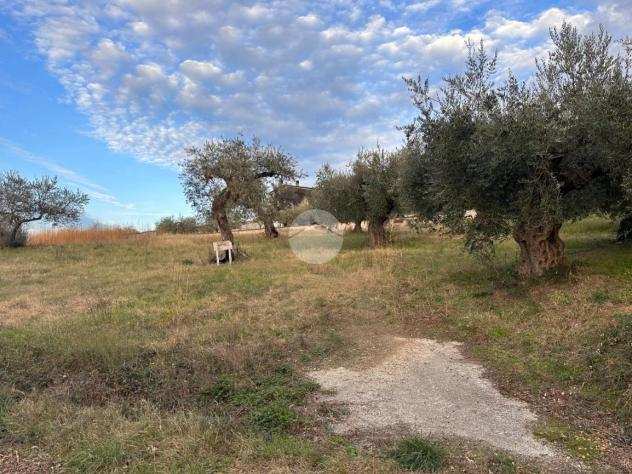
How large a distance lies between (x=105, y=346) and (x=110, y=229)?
25592 mm

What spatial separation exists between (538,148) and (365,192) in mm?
11410

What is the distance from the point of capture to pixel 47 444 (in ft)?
14.3

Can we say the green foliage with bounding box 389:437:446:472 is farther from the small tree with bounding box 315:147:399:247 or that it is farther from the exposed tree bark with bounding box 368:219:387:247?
the exposed tree bark with bounding box 368:219:387:247

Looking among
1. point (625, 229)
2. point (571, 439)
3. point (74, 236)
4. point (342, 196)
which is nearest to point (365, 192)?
point (342, 196)

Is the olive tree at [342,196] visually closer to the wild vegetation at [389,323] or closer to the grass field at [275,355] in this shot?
the wild vegetation at [389,323]

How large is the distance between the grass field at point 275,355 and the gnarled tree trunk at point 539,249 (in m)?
0.44

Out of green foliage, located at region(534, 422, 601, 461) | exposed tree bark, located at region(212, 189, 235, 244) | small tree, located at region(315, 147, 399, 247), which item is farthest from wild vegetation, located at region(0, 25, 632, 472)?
exposed tree bark, located at region(212, 189, 235, 244)

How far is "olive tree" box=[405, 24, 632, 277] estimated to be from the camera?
800 centimetres

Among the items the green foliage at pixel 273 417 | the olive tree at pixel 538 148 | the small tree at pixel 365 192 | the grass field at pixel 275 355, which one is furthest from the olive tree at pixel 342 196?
the green foliage at pixel 273 417

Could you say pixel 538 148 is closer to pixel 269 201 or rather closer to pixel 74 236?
pixel 269 201

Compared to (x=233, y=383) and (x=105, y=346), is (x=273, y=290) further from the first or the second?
(x=233, y=383)

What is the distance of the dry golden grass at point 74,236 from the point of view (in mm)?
27891

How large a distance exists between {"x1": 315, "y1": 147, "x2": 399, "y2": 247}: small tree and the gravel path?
11.7 m

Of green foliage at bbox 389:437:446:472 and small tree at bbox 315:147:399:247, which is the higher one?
small tree at bbox 315:147:399:247
